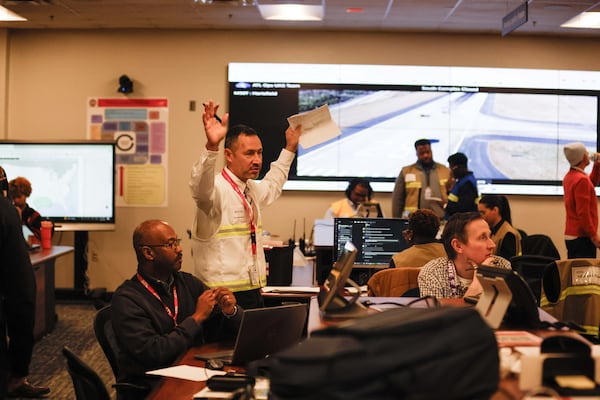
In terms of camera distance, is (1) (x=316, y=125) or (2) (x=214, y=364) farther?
(1) (x=316, y=125)

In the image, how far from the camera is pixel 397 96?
325 inches

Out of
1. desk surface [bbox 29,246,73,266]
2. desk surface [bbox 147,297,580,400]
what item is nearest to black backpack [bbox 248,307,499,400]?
desk surface [bbox 147,297,580,400]

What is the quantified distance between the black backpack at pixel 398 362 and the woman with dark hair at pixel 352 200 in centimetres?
590

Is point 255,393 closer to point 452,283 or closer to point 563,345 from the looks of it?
point 563,345

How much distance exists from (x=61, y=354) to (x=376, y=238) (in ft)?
9.27

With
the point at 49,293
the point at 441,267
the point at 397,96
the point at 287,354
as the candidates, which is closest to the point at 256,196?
the point at 441,267

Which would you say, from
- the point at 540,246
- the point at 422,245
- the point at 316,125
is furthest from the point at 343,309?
the point at 540,246

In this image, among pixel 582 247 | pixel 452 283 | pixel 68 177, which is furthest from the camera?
pixel 68 177

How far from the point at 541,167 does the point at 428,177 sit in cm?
152

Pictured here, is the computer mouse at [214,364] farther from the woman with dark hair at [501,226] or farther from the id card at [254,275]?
the woman with dark hair at [501,226]

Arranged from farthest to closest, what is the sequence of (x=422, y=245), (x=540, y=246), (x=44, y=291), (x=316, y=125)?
(x=44, y=291) → (x=540, y=246) → (x=422, y=245) → (x=316, y=125)

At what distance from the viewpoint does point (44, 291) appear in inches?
249

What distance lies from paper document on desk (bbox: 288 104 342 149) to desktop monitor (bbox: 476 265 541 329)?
5.87 ft

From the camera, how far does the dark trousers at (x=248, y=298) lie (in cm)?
362
